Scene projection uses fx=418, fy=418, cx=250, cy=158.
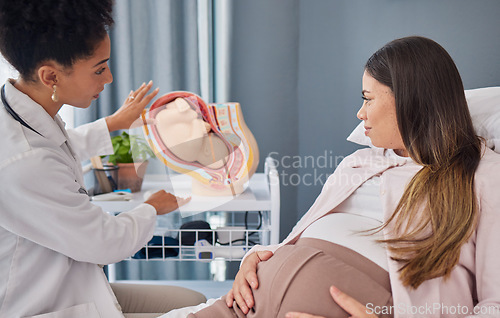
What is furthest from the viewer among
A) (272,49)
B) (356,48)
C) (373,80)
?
(272,49)

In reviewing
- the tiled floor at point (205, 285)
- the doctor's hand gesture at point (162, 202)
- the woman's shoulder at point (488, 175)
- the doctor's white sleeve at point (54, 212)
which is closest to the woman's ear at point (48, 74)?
the doctor's white sleeve at point (54, 212)

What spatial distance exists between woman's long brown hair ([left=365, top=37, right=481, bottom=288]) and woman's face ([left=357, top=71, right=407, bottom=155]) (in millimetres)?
21

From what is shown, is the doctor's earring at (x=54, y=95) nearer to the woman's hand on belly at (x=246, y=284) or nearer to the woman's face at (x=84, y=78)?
the woman's face at (x=84, y=78)

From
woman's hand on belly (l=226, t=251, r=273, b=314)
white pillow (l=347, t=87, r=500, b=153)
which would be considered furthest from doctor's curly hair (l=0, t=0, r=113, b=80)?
white pillow (l=347, t=87, r=500, b=153)

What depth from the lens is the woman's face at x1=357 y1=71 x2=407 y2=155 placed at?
979 millimetres

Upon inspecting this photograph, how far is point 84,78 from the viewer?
89 cm

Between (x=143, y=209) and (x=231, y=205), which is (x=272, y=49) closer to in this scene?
(x=231, y=205)

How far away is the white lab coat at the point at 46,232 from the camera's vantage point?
780 millimetres

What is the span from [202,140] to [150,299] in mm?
493

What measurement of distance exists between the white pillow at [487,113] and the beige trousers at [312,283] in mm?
417

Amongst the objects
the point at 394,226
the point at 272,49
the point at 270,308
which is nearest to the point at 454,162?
the point at 394,226

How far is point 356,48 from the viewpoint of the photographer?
171 cm

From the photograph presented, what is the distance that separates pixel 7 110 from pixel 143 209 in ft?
1.22

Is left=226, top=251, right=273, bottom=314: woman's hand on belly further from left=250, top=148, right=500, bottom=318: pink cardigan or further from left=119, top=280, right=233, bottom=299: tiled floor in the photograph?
left=119, top=280, right=233, bottom=299: tiled floor
